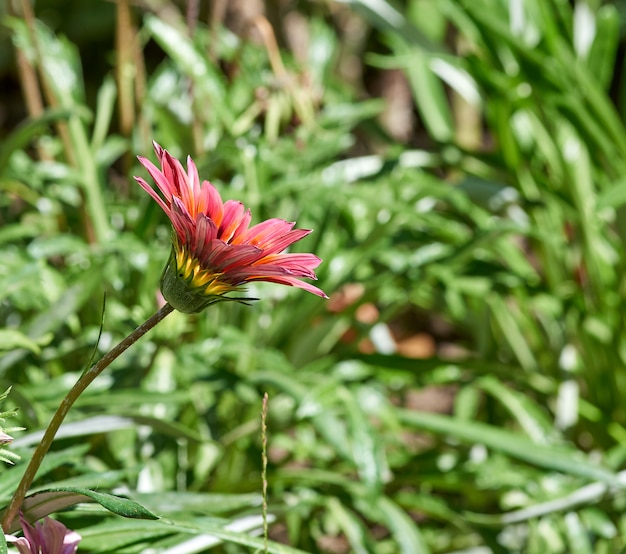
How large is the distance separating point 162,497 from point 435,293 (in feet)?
2.38

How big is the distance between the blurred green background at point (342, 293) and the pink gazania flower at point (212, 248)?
316 millimetres

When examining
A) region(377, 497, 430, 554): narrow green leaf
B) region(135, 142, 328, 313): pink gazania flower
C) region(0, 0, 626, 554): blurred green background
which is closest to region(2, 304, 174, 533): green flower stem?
region(135, 142, 328, 313): pink gazania flower

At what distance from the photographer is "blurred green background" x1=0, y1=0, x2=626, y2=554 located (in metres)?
1.04

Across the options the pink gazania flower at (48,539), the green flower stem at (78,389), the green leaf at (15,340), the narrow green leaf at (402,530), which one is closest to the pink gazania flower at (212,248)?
the green flower stem at (78,389)

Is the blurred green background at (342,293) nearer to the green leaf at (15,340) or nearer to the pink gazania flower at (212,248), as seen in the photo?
the green leaf at (15,340)

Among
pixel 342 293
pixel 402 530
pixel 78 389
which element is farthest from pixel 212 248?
pixel 342 293

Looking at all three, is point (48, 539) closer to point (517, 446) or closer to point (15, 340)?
point (15, 340)

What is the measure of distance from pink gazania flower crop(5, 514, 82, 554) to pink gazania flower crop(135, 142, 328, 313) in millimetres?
150

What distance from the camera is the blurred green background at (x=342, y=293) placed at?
1.04 metres

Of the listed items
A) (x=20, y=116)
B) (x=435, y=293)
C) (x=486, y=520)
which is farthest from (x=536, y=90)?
(x=20, y=116)

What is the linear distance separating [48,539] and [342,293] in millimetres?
805

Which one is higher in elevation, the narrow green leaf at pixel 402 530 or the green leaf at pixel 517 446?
the green leaf at pixel 517 446

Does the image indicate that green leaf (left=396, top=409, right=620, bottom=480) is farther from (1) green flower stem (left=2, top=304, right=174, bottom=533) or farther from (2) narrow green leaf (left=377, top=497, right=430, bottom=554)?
(1) green flower stem (left=2, top=304, right=174, bottom=533)

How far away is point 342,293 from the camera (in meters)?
1.35
